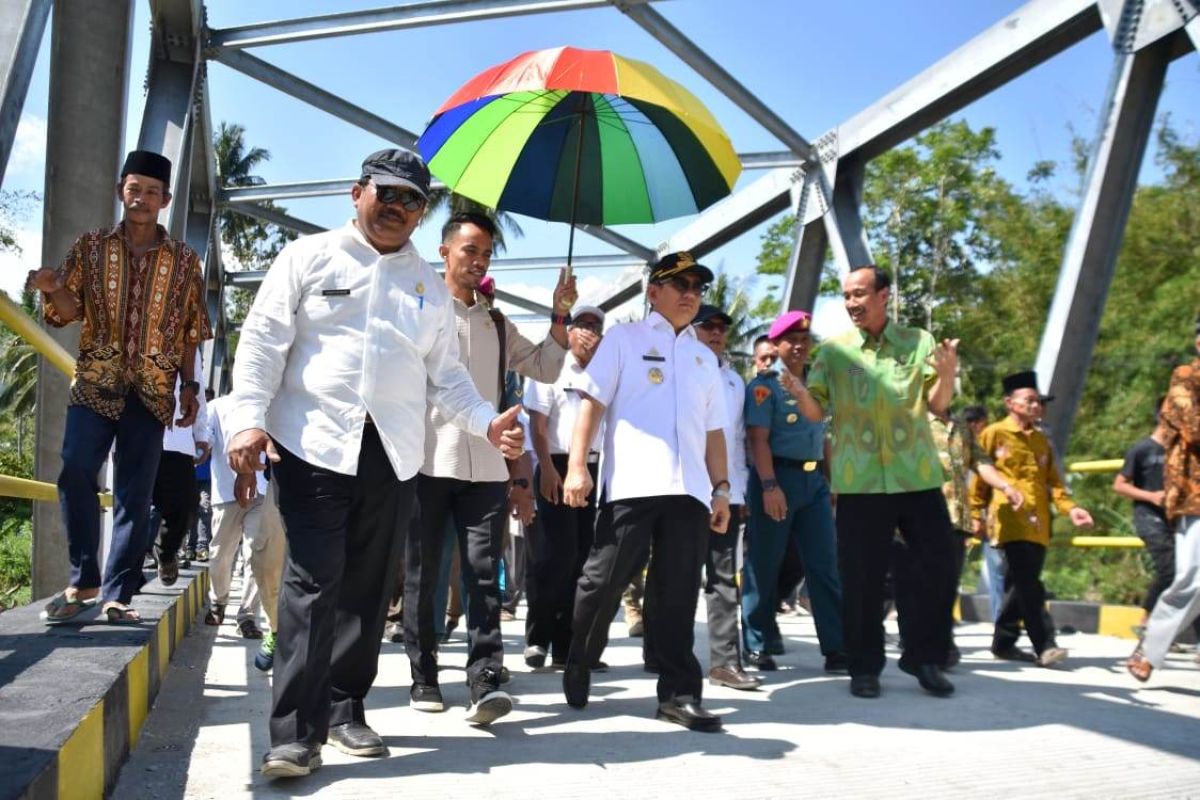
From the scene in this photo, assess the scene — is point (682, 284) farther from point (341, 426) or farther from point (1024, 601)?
point (1024, 601)

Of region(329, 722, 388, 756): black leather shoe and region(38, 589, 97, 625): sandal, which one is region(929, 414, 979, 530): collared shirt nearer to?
region(329, 722, 388, 756): black leather shoe

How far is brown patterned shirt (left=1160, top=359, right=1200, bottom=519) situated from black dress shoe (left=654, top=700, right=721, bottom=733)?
3160mm

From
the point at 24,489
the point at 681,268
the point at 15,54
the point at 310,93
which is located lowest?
the point at 24,489

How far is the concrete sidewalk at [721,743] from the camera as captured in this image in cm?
332

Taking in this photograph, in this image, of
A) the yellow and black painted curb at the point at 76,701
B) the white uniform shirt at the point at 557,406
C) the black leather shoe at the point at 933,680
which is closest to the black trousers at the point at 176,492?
the yellow and black painted curb at the point at 76,701

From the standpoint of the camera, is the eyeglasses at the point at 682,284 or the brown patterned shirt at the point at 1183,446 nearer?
the eyeglasses at the point at 682,284

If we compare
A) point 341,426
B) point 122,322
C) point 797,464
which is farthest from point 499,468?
point 797,464

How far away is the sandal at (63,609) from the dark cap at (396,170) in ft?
7.47

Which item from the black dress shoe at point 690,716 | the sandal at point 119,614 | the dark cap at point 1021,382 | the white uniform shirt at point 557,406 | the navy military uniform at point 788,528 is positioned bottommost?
the black dress shoe at point 690,716

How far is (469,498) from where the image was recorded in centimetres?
466

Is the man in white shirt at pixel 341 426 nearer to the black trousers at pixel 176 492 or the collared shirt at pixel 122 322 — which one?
the collared shirt at pixel 122 322

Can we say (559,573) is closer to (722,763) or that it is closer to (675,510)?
(675,510)

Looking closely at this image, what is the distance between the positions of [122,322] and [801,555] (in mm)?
3931

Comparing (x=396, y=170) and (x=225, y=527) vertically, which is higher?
(x=396, y=170)
